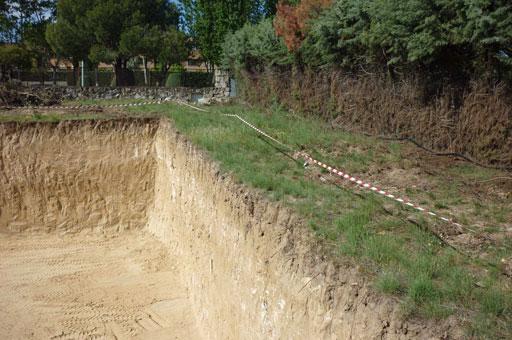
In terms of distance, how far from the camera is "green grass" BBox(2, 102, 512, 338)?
159 inches

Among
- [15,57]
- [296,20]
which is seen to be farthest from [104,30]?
[296,20]

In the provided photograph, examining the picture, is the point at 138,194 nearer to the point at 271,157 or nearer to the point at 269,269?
the point at 271,157

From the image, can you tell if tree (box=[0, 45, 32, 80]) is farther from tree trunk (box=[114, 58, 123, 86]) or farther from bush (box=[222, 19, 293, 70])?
bush (box=[222, 19, 293, 70])

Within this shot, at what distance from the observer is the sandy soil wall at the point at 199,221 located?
183 inches

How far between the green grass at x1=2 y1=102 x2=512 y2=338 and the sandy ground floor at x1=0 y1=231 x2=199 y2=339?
3.21 meters

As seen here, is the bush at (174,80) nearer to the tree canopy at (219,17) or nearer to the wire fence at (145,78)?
the wire fence at (145,78)

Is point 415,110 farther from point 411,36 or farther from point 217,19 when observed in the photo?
point 217,19

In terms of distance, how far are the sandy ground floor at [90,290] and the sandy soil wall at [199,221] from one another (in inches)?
16.3

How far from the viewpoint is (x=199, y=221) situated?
30.8ft

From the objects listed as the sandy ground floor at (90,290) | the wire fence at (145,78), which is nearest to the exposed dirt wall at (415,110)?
the sandy ground floor at (90,290)

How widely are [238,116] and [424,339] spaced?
1149cm

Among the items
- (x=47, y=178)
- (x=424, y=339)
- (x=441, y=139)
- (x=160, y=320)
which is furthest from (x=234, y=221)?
(x=47, y=178)

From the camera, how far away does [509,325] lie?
371cm

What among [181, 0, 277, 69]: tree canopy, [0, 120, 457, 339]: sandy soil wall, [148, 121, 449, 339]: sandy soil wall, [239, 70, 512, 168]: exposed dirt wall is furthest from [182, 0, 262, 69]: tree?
[148, 121, 449, 339]: sandy soil wall
